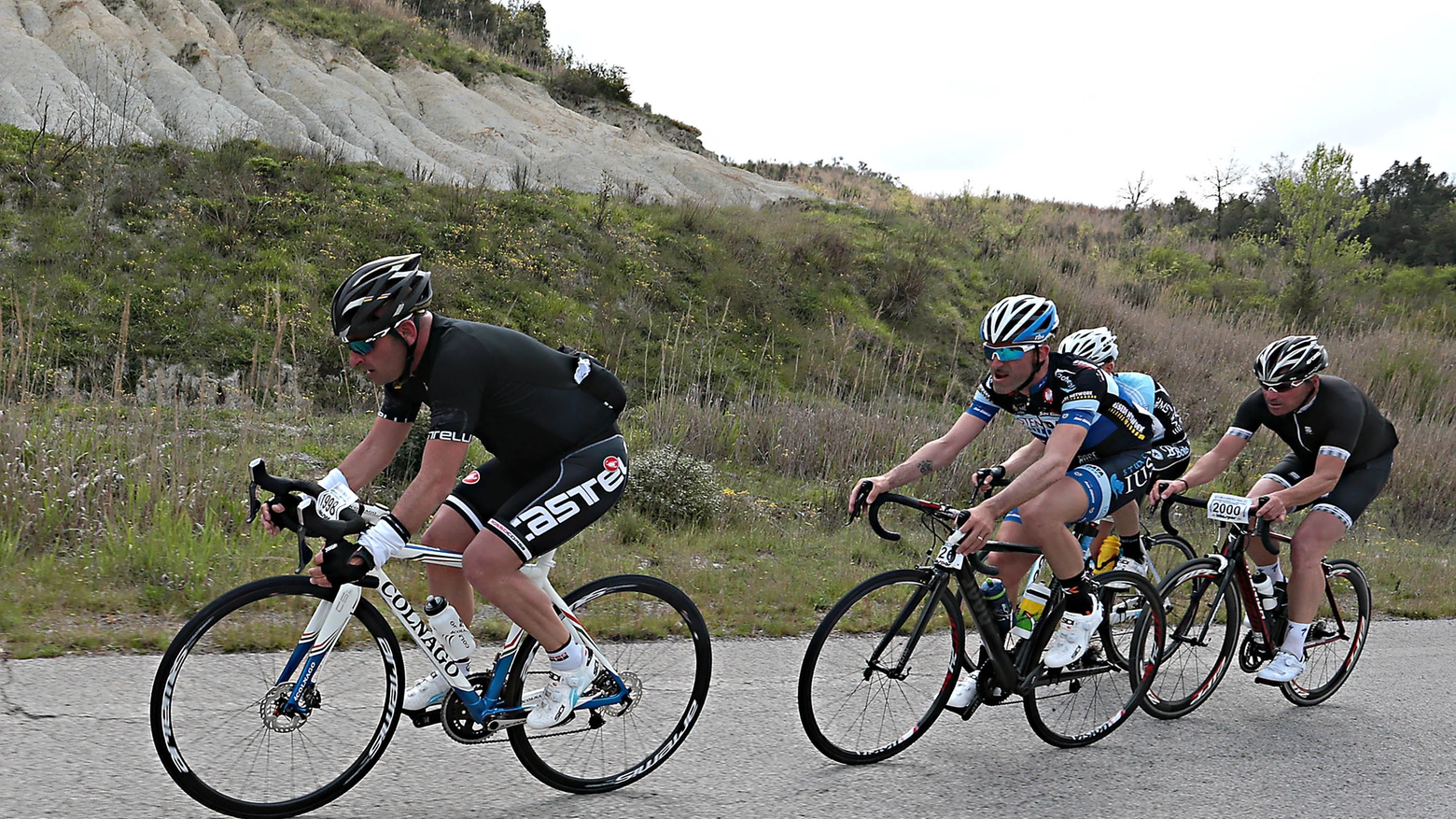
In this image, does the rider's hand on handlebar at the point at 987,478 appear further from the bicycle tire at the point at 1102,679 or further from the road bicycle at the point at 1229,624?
the road bicycle at the point at 1229,624

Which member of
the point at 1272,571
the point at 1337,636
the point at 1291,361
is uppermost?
the point at 1291,361

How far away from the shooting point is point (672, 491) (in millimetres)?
9508

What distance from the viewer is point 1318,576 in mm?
5836

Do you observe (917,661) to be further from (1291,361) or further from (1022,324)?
(1291,361)

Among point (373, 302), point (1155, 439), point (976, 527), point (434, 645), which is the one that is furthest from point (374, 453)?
point (1155, 439)

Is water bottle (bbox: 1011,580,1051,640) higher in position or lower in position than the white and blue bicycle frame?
higher

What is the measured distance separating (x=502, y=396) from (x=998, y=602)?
98.7 inches

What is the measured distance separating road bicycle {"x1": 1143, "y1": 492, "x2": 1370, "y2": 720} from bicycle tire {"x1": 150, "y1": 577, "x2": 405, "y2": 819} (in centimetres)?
403

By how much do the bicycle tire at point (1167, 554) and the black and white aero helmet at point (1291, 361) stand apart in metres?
1.40

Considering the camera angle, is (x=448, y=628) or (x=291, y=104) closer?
(x=448, y=628)

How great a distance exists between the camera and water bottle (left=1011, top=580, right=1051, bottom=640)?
4758 millimetres

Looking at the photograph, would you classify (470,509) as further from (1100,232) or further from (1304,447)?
(1100,232)

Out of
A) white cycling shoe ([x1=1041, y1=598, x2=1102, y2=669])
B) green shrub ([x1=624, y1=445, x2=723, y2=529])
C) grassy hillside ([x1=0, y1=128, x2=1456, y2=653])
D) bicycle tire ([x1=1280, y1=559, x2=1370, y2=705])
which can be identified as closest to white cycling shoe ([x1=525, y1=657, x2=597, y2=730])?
white cycling shoe ([x1=1041, y1=598, x2=1102, y2=669])

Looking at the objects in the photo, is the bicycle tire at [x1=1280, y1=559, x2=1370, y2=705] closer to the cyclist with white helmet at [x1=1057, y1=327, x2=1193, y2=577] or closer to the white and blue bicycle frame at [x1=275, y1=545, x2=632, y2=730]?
the cyclist with white helmet at [x1=1057, y1=327, x2=1193, y2=577]
